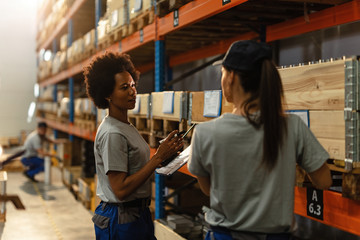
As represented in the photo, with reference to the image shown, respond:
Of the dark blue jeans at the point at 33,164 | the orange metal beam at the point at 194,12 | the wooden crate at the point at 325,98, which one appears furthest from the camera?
the dark blue jeans at the point at 33,164

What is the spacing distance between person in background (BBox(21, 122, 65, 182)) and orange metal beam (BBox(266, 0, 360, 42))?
7441mm

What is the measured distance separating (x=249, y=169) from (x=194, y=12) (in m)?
2.47

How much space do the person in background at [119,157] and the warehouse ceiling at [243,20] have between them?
1715 mm

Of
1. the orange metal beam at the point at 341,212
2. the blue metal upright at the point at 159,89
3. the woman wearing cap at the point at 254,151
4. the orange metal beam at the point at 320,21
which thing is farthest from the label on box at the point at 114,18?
the woman wearing cap at the point at 254,151

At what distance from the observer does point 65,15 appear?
33.2 feet

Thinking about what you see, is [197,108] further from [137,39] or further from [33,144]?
[33,144]

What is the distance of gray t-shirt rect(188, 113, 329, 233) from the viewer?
144 cm

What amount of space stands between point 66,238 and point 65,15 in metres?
6.17

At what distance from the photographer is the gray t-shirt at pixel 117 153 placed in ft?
7.29

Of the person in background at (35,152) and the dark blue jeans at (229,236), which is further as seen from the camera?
the person in background at (35,152)

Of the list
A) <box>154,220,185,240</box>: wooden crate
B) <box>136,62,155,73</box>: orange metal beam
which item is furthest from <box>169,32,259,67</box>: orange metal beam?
<box>154,220,185,240</box>: wooden crate

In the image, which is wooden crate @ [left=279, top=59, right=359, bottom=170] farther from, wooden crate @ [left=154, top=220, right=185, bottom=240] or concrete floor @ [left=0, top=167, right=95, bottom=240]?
concrete floor @ [left=0, top=167, right=95, bottom=240]

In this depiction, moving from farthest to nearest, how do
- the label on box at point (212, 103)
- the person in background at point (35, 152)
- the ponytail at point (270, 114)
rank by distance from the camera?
the person in background at point (35, 152) → the label on box at point (212, 103) → the ponytail at point (270, 114)

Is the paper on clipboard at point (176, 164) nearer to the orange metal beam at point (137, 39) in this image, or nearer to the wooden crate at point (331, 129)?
the wooden crate at point (331, 129)
